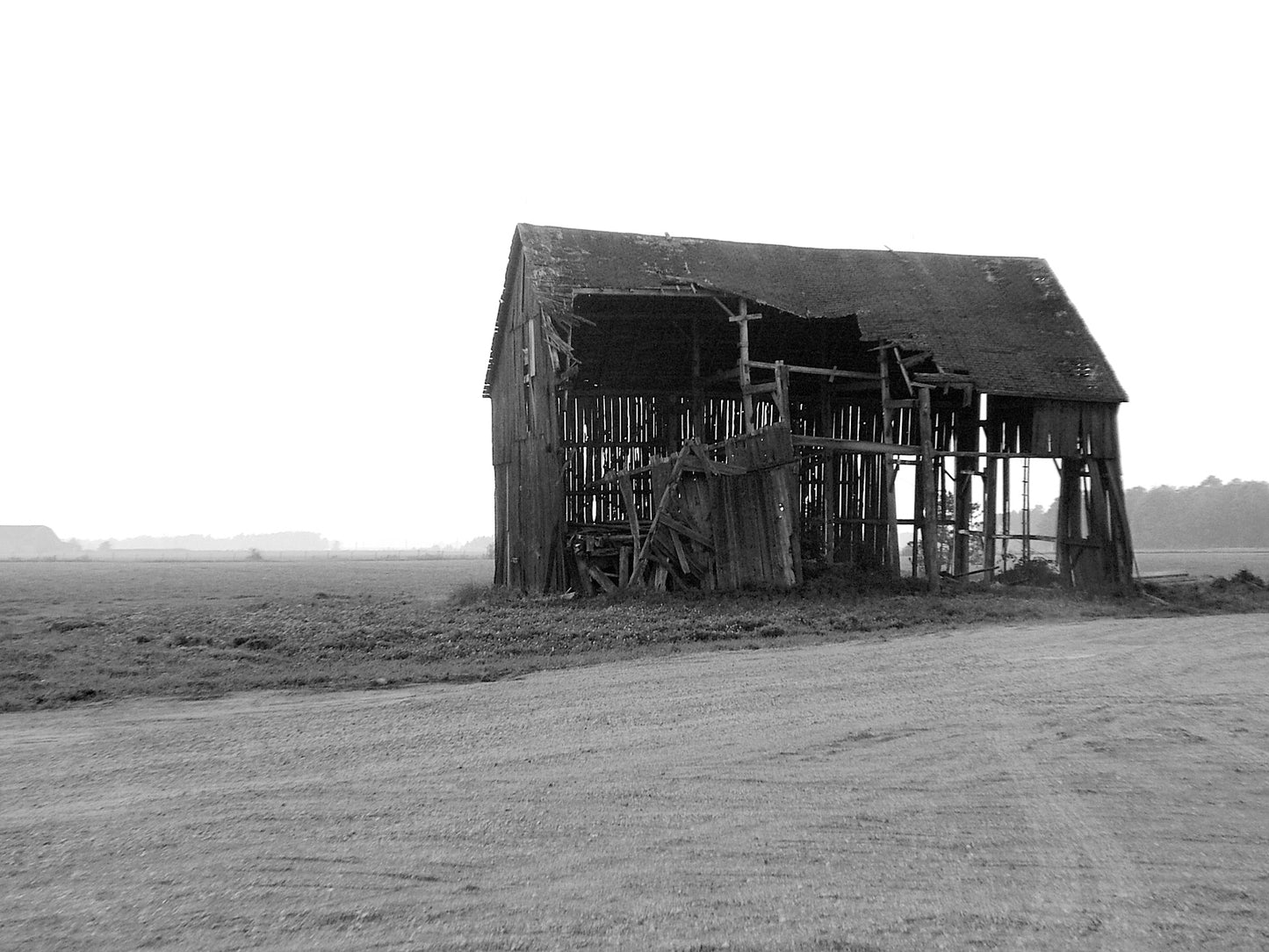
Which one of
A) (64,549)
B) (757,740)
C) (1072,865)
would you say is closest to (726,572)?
(757,740)

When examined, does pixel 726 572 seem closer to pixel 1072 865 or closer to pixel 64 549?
pixel 1072 865

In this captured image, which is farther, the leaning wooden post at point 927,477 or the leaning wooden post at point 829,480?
the leaning wooden post at point 829,480

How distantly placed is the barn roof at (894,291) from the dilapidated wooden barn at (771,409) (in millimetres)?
66

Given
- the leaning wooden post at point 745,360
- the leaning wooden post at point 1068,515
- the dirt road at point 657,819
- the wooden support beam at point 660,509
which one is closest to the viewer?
the dirt road at point 657,819

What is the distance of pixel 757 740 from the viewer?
8.22 metres

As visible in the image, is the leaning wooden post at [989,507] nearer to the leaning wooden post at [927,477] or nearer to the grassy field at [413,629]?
the leaning wooden post at [927,477]

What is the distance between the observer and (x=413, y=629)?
16250 mm

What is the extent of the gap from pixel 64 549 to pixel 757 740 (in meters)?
137

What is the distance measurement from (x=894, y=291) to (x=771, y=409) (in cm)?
409

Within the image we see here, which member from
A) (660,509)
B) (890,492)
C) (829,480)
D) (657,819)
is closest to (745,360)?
(660,509)

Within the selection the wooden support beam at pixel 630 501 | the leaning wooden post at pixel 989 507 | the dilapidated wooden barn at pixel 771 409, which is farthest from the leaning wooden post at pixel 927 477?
the wooden support beam at pixel 630 501

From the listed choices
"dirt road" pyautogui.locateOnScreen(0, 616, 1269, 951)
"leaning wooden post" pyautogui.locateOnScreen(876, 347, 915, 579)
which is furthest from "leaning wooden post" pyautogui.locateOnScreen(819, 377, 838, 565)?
"dirt road" pyautogui.locateOnScreen(0, 616, 1269, 951)

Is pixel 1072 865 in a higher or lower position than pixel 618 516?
lower

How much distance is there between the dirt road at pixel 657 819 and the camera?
4938mm
